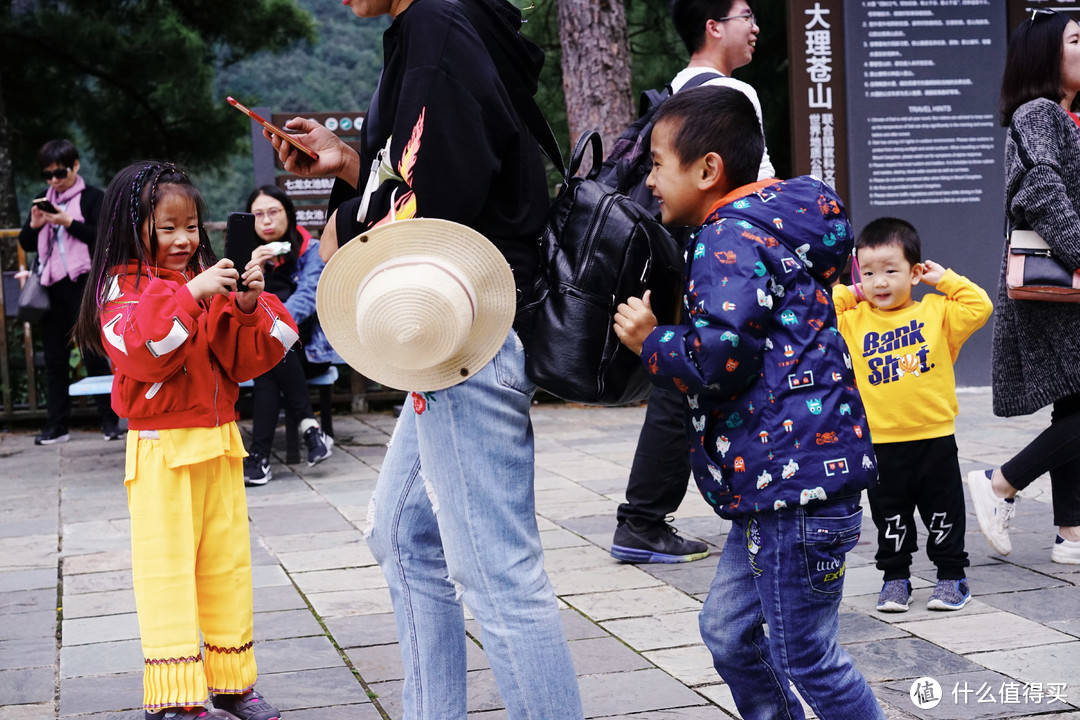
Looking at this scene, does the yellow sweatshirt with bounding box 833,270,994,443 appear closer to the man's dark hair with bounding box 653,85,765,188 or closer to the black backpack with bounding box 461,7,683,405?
the man's dark hair with bounding box 653,85,765,188

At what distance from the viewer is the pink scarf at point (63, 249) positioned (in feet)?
26.3

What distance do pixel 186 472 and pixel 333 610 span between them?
124 cm

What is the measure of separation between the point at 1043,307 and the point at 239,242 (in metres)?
2.94

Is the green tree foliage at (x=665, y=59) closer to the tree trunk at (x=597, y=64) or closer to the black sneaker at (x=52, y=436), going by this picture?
the tree trunk at (x=597, y=64)

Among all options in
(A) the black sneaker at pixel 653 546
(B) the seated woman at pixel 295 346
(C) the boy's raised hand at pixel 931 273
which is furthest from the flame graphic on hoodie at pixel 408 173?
(B) the seated woman at pixel 295 346

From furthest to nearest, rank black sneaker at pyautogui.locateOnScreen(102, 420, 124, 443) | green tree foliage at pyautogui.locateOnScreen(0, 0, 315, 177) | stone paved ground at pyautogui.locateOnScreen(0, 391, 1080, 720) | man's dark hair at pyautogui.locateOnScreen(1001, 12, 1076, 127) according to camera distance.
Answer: green tree foliage at pyautogui.locateOnScreen(0, 0, 315, 177) < black sneaker at pyautogui.locateOnScreen(102, 420, 124, 443) < man's dark hair at pyautogui.locateOnScreen(1001, 12, 1076, 127) < stone paved ground at pyautogui.locateOnScreen(0, 391, 1080, 720)

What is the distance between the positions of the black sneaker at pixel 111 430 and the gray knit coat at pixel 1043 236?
19.9ft

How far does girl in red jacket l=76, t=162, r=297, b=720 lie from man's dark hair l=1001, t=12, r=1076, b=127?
2893 millimetres

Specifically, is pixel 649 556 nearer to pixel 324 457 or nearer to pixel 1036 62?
pixel 1036 62

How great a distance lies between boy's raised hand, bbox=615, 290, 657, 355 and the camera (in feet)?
7.45

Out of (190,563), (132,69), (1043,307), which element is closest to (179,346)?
(190,563)

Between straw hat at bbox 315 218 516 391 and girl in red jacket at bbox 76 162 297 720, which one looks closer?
straw hat at bbox 315 218 516 391

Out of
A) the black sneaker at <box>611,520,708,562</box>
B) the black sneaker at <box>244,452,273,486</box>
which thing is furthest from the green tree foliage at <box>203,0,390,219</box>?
the black sneaker at <box>611,520,708,562</box>

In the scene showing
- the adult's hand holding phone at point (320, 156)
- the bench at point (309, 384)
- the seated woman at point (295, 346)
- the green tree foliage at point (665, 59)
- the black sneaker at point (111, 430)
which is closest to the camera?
the adult's hand holding phone at point (320, 156)
